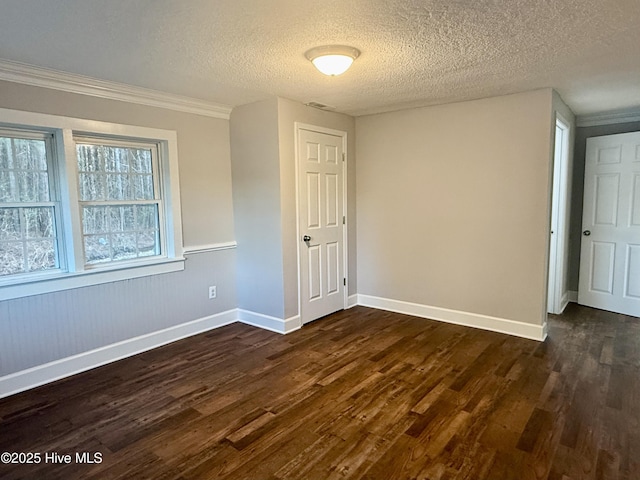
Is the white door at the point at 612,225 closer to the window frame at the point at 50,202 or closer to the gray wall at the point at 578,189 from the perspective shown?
the gray wall at the point at 578,189

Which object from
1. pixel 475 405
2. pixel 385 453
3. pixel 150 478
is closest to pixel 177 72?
pixel 150 478

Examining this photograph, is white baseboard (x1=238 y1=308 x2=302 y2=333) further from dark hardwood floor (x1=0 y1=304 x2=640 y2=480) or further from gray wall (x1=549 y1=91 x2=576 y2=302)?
gray wall (x1=549 y1=91 x2=576 y2=302)

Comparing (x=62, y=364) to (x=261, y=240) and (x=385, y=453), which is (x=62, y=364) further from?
(x=385, y=453)

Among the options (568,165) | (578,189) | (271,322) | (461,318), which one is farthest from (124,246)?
(578,189)

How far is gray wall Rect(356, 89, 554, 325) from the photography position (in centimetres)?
360

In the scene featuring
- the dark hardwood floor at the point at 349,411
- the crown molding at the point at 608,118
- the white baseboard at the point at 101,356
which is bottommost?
the dark hardwood floor at the point at 349,411

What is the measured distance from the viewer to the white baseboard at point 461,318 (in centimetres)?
371

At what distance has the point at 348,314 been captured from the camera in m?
4.57

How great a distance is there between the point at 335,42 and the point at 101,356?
3024 millimetres

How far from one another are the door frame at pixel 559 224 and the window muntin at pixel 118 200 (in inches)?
158

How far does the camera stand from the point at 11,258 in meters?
2.89

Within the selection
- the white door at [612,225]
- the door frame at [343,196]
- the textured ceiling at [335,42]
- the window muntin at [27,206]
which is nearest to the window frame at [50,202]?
the window muntin at [27,206]

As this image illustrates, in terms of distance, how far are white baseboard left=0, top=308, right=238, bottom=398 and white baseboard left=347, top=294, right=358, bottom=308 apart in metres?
1.42

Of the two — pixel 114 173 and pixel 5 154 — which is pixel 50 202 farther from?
pixel 114 173
